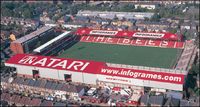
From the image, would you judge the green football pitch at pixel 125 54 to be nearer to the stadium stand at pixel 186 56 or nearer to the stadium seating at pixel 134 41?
the stadium seating at pixel 134 41

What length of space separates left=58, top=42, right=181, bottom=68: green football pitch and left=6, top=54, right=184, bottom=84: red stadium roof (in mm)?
3795

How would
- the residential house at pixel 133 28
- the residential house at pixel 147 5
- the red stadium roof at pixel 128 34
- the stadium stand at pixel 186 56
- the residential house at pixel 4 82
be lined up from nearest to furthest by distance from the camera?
the residential house at pixel 4 82
the stadium stand at pixel 186 56
the red stadium roof at pixel 128 34
the residential house at pixel 133 28
the residential house at pixel 147 5

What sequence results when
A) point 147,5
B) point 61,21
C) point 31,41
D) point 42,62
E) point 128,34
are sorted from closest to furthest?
point 42,62 < point 31,41 < point 128,34 < point 61,21 < point 147,5

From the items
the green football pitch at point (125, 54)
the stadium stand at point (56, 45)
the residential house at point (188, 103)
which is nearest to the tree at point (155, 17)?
the green football pitch at point (125, 54)

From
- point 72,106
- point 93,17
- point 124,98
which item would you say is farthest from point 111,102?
point 93,17

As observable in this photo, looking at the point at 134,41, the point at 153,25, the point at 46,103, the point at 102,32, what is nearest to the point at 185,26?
the point at 153,25

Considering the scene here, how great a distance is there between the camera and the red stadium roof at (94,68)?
19.0 metres

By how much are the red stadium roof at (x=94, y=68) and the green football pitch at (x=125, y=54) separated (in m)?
3.80

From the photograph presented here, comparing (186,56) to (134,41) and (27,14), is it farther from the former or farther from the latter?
(27,14)

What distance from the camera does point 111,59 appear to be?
2512 cm

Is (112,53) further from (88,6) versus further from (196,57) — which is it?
(88,6)

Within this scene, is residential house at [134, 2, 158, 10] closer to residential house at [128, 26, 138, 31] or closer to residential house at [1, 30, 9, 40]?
residential house at [128, 26, 138, 31]

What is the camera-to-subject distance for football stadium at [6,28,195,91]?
1961 centimetres

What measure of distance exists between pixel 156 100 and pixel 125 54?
28.7 ft
